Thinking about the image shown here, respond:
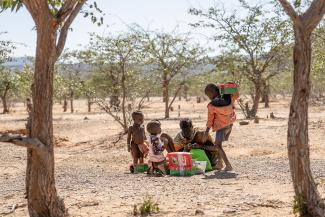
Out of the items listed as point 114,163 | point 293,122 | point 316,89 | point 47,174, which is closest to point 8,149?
point 114,163

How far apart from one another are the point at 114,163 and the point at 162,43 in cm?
1762

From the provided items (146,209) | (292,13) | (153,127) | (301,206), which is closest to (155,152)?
(153,127)

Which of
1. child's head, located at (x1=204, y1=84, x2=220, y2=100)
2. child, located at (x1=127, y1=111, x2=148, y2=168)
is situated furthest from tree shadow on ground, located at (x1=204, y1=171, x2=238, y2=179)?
child, located at (x1=127, y1=111, x2=148, y2=168)

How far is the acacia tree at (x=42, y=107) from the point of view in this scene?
476cm

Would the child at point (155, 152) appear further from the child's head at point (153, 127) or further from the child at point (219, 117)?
the child at point (219, 117)

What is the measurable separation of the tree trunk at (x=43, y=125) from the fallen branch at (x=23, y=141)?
74 mm

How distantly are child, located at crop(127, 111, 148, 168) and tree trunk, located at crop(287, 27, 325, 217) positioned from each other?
4402 millimetres

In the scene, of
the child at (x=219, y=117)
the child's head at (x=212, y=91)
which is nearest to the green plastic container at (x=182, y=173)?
the child at (x=219, y=117)

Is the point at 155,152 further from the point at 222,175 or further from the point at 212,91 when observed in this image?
the point at 212,91

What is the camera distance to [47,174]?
193 inches

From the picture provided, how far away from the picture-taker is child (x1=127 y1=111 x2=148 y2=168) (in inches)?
348

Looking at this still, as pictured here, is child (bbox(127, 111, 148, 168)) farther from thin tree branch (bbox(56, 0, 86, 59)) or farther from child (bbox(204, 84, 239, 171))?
thin tree branch (bbox(56, 0, 86, 59))

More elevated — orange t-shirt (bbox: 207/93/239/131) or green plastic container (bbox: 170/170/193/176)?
orange t-shirt (bbox: 207/93/239/131)

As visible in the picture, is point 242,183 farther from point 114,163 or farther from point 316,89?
point 316,89
